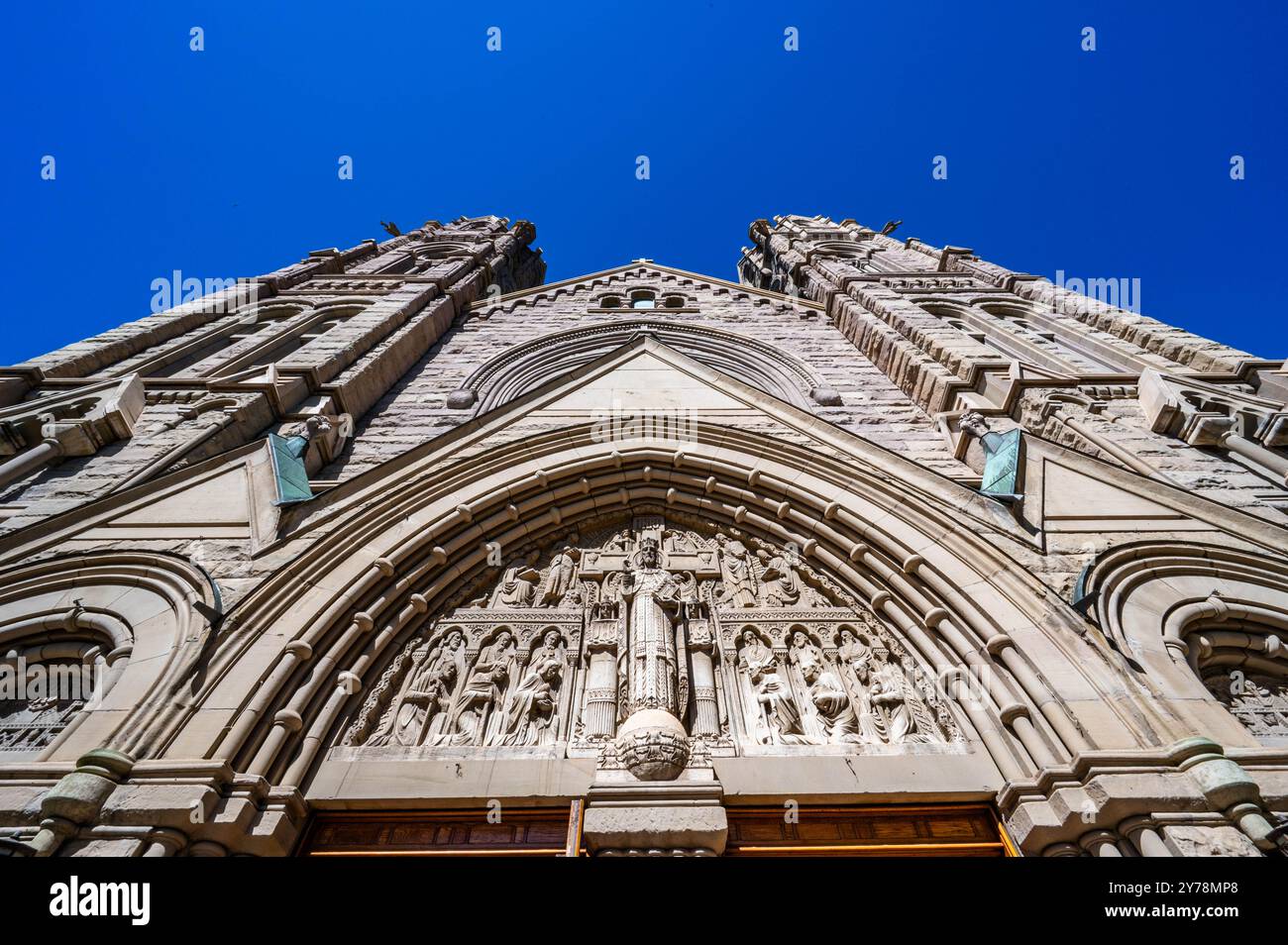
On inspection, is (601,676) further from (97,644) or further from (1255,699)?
(1255,699)

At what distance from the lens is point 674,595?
6.00 metres

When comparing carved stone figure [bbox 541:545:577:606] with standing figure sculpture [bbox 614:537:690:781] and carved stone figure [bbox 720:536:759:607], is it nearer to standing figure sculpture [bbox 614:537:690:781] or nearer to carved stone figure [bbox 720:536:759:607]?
standing figure sculpture [bbox 614:537:690:781]

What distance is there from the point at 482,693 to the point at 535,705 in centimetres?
45

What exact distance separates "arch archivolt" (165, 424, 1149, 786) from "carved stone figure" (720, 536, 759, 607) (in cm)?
7

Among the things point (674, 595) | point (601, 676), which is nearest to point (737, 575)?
point (674, 595)

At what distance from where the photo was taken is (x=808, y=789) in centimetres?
428

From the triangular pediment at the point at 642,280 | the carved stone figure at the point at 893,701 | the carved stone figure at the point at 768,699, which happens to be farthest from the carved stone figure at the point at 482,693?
the triangular pediment at the point at 642,280

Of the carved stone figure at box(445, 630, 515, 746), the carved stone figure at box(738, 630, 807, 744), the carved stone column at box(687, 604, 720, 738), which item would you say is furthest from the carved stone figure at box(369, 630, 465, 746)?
the carved stone figure at box(738, 630, 807, 744)

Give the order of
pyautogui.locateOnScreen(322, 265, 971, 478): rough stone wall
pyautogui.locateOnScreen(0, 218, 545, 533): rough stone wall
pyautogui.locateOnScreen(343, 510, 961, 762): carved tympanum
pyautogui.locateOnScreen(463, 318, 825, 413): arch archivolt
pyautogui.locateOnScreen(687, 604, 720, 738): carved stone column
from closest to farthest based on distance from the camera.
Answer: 1. pyautogui.locateOnScreen(343, 510, 961, 762): carved tympanum
2. pyautogui.locateOnScreen(687, 604, 720, 738): carved stone column
3. pyautogui.locateOnScreen(0, 218, 545, 533): rough stone wall
4. pyautogui.locateOnScreen(322, 265, 971, 478): rough stone wall
5. pyautogui.locateOnScreen(463, 318, 825, 413): arch archivolt

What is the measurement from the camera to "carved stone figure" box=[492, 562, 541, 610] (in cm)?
610

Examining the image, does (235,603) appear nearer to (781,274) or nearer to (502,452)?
(502,452)

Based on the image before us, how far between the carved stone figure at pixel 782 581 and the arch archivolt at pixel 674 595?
95 mm
